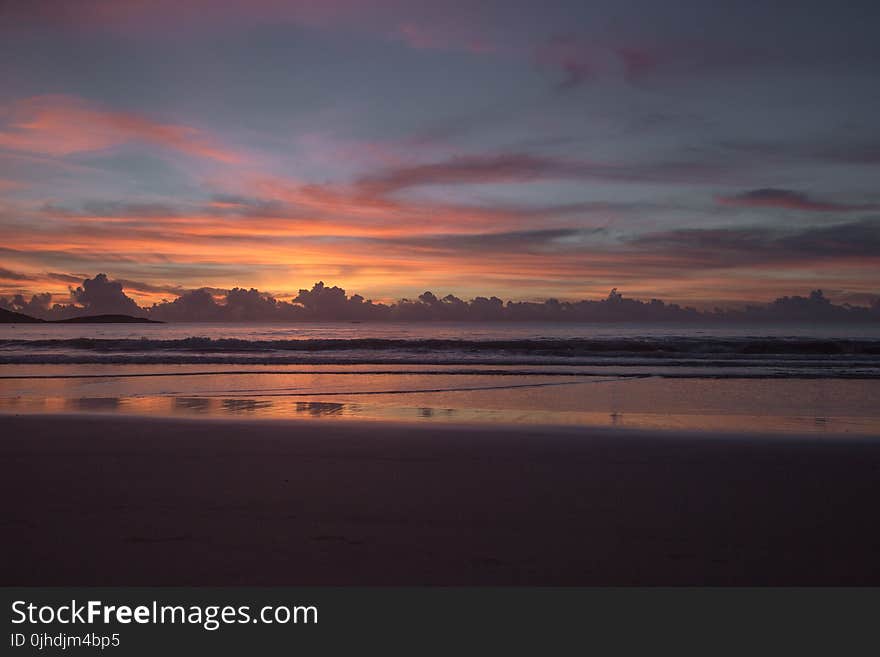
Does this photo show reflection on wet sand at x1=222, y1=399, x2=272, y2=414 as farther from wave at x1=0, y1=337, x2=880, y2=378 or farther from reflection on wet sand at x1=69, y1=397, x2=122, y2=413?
wave at x1=0, y1=337, x2=880, y2=378

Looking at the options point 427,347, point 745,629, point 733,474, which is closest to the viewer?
point 745,629

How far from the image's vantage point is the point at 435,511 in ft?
16.6

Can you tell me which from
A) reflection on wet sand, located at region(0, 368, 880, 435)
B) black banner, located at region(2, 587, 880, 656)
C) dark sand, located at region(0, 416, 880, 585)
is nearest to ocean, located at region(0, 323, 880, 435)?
reflection on wet sand, located at region(0, 368, 880, 435)

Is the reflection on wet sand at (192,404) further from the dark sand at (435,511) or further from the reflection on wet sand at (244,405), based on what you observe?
the dark sand at (435,511)

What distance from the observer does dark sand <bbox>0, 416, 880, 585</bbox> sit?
3943mm

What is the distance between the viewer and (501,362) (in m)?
27.6

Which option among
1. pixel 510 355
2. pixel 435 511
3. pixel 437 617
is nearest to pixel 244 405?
pixel 435 511

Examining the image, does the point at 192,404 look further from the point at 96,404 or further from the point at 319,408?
the point at 319,408

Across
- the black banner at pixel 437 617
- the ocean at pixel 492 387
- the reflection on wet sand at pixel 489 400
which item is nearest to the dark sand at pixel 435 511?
the black banner at pixel 437 617

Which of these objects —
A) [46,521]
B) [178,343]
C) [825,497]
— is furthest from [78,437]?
[178,343]

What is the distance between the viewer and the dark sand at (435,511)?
3.94 meters

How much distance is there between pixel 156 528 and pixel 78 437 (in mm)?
4783

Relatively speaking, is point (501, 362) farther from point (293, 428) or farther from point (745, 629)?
point (745, 629)

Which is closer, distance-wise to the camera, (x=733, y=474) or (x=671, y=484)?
(x=671, y=484)
